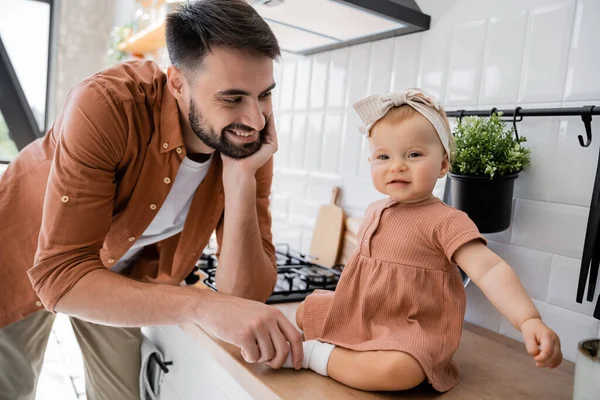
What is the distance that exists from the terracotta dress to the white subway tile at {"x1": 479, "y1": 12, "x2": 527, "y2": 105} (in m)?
0.43

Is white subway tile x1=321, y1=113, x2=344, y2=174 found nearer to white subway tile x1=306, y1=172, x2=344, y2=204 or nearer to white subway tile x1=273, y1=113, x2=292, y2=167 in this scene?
white subway tile x1=306, y1=172, x2=344, y2=204

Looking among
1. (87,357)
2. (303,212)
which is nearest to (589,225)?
(303,212)

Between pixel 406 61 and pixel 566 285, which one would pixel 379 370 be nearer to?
pixel 566 285

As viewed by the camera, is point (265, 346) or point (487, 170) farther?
point (487, 170)

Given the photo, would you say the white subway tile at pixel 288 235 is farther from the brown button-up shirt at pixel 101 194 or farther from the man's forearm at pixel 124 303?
the man's forearm at pixel 124 303

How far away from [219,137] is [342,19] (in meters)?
0.52

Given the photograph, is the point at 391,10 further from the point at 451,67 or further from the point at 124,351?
the point at 124,351

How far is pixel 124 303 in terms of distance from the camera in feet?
2.46

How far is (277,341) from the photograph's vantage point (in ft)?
2.15

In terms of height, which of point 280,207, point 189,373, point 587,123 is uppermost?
point 587,123

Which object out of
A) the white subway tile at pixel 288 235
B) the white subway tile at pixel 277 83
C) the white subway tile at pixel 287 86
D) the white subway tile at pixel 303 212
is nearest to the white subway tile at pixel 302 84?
the white subway tile at pixel 287 86

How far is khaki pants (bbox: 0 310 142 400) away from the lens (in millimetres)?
1152

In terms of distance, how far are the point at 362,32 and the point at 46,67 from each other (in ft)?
8.77

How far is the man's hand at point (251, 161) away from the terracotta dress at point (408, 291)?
1.21ft
